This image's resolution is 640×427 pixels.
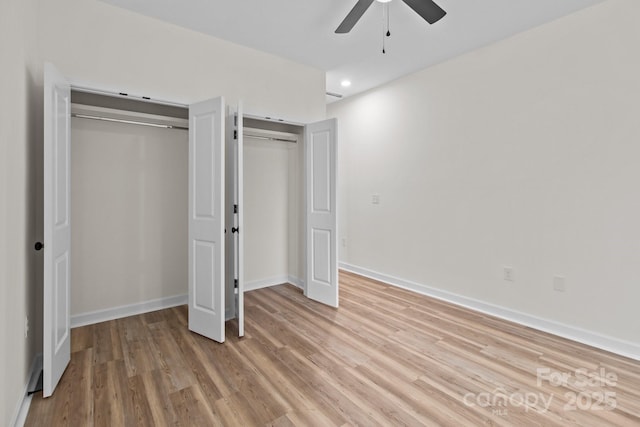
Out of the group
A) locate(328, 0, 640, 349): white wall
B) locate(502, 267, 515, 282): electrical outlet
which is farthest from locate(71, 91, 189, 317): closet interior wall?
locate(502, 267, 515, 282): electrical outlet

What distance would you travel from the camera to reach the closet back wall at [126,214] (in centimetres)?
302

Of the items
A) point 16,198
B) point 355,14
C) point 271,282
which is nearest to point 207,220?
point 16,198

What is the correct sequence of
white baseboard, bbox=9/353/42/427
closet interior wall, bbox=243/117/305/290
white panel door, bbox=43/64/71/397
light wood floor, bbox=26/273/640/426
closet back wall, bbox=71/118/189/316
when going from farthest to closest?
closet interior wall, bbox=243/117/305/290, closet back wall, bbox=71/118/189/316, white panel door, bbox=43/64/71/397, light wood floor, bbox=26/273/640/426, white baseboard, bbox=9/353/42/427

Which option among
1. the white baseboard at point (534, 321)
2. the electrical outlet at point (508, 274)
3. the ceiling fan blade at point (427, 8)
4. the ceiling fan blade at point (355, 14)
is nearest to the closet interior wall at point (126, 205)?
the ceiling fan blade at point (355, 14)

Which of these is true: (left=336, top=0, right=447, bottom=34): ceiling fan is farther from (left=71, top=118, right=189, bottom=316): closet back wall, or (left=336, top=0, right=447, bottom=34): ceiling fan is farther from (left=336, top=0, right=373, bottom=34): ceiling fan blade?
(left=71, top=118, right=189, bottom=316): closet back wall

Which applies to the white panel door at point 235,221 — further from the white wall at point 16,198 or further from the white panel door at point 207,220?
the white wall at point 16,198

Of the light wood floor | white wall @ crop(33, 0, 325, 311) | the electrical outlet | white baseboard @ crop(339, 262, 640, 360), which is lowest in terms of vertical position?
the light wood floor

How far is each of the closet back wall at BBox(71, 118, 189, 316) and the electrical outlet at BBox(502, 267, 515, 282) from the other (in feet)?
11.4

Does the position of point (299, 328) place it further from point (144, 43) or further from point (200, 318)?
point (144, 43)

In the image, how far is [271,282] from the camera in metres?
4.42

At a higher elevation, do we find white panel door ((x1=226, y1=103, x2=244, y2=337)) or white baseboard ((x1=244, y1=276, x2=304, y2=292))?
white panel door ((x1=226, y1=103, x2=244, y2=337))

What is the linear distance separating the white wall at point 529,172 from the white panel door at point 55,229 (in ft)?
12.0

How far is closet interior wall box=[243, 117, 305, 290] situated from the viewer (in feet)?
13.7

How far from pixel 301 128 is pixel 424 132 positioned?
1624mm
